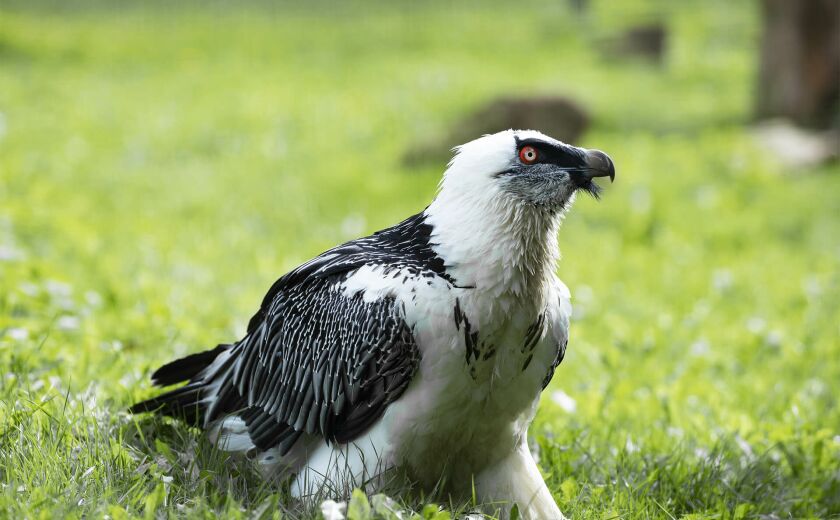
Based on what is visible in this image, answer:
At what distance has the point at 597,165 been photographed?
3.60 metres

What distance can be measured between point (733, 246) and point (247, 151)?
19.2 ft

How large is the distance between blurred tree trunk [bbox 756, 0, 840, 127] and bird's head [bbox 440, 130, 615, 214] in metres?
10.6

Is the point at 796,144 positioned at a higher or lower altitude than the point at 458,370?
lower

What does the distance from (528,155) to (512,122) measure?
27.0 feet

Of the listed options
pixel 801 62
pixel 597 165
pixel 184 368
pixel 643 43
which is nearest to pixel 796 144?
pixel 801 62

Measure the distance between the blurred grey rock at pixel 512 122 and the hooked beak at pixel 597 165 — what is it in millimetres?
7590

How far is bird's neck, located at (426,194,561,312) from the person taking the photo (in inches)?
139

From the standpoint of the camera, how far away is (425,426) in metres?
3.59

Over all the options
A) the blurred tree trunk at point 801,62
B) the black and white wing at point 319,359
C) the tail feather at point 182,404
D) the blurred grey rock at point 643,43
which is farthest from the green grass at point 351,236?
the blurred tree trunk at point 801,62

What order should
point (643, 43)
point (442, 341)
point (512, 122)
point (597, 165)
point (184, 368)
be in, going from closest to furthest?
point (442, 341) < point (597, 165) < point (184, 368) < point (512, 122) < point (643, 43)

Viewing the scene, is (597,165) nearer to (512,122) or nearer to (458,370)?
(458,370)

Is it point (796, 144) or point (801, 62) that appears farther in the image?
point (801, 62)

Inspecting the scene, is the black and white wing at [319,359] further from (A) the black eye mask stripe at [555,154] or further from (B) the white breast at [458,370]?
(A) the black eye mask stripe at [555,154]

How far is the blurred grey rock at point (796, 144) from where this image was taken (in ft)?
39.2
